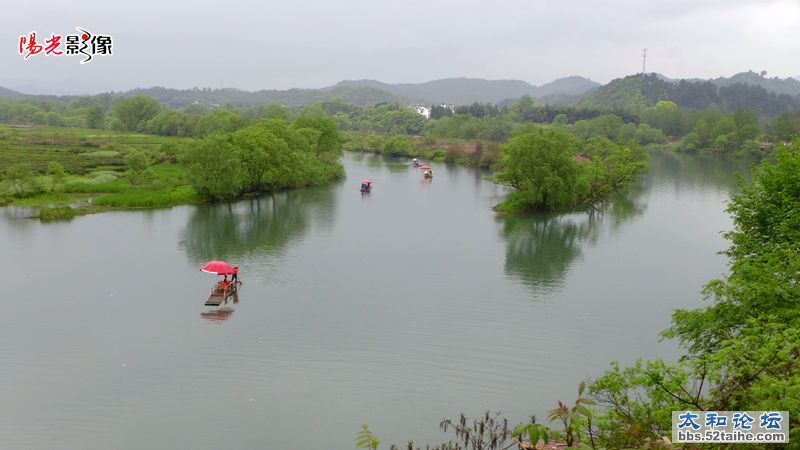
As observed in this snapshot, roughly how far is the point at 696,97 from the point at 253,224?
586ft

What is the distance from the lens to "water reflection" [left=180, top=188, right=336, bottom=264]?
33.6 m

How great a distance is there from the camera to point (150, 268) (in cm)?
2945

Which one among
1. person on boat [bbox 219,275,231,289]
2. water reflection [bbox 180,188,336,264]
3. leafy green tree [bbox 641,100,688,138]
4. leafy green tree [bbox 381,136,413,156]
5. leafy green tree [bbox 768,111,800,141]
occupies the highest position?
leafy green tree [bbox 641,100,688,138]

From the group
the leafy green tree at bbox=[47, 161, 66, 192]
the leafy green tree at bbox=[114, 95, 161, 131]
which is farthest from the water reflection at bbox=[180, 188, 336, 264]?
the leafy green tree at bbox=[114, 95, 161, 131]

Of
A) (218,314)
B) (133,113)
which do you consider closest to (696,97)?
(133,113)

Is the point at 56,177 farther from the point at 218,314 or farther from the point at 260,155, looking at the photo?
the point at 218,314

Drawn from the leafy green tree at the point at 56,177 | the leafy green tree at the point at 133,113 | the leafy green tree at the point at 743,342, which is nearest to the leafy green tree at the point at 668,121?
the leafy green tree at the point at 133,113

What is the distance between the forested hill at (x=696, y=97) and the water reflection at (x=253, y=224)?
142649 millimetres

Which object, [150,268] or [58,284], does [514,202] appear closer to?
[150,268]

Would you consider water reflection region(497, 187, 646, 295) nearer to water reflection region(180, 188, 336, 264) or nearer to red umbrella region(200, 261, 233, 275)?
water reflection region(180, 188, 336, 264)

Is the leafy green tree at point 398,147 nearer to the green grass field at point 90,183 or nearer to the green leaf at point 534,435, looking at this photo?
Answer: the green grass field at point 90,183

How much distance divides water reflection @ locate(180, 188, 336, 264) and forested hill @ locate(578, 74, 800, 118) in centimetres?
14265

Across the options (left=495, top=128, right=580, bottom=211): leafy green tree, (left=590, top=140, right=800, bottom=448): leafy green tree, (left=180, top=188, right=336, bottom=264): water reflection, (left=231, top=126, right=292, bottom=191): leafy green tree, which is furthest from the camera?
(left=231, top=126, right=292, bottom=191): leafy green tree

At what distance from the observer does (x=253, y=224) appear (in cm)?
4066
